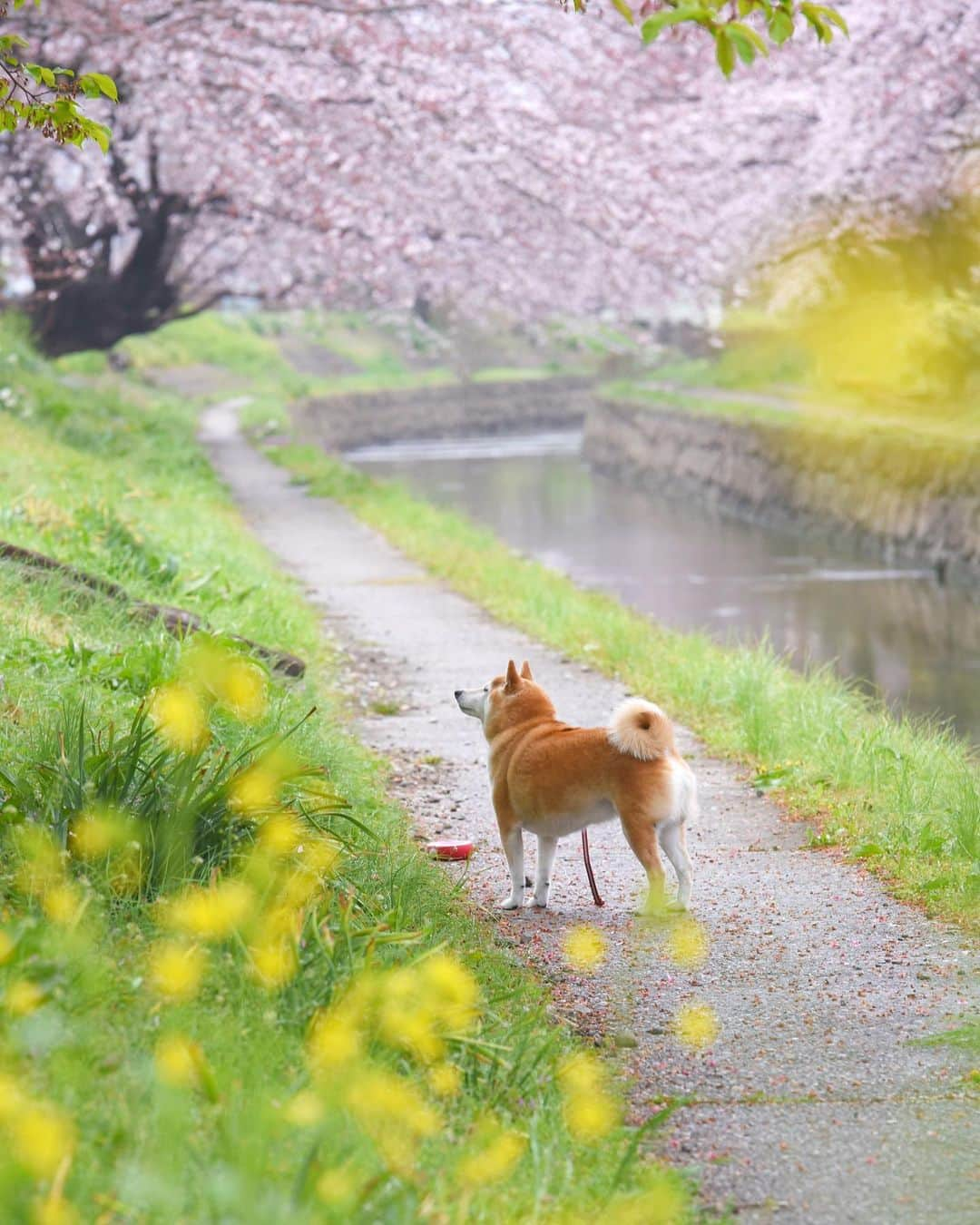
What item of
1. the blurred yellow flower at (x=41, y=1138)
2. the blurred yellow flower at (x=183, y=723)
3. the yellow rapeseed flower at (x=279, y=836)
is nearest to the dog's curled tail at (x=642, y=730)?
the yellow rapeseed flower at (x=279, y=836)

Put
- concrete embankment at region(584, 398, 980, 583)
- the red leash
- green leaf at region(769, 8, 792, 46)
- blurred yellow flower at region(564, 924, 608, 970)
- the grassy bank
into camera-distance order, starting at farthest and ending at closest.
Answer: concrete embankment at region(584, 398, 980, 583), the red leash, blurred yellow flower at region(564, 924, 608, 970), green leaf at region(769, 8, 792, 46), the grassy bank

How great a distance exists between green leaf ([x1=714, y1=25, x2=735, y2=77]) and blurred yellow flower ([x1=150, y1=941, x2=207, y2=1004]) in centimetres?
239

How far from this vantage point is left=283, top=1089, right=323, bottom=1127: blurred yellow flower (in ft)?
10.7

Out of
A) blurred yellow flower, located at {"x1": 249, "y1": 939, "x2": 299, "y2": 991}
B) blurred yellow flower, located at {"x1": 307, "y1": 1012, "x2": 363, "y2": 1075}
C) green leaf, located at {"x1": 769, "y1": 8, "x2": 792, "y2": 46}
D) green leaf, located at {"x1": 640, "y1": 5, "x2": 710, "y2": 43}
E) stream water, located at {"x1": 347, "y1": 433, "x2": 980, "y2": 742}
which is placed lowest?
stream water, located at {"x1": 347, "y1": 433, "x2": 980, "y2": 742}

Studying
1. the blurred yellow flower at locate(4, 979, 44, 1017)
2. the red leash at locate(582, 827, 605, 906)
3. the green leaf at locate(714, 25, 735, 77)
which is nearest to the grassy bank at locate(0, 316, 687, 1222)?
the blurred yellow flower at locate(4, 979, 44, 1017)

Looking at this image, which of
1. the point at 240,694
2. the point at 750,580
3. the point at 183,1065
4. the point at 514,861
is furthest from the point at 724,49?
the point at 750,580

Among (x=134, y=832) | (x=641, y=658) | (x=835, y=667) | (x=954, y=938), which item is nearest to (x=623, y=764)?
(x=954, y=938)

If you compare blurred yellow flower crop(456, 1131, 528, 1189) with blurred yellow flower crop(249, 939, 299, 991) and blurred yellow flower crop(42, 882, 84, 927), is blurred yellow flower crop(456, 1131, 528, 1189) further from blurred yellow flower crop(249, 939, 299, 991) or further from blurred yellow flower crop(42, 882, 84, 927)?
blurred yellow flower crop(42, 882, 84, 927)

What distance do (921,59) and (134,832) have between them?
68.3ft

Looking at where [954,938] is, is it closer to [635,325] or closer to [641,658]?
[641,658]

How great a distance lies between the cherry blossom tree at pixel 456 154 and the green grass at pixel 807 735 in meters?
5.79

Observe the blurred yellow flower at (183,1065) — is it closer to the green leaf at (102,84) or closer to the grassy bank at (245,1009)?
the grassy bank at (245,1009)

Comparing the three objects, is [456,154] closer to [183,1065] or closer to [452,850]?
[452,850]

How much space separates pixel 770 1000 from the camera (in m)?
5.03
